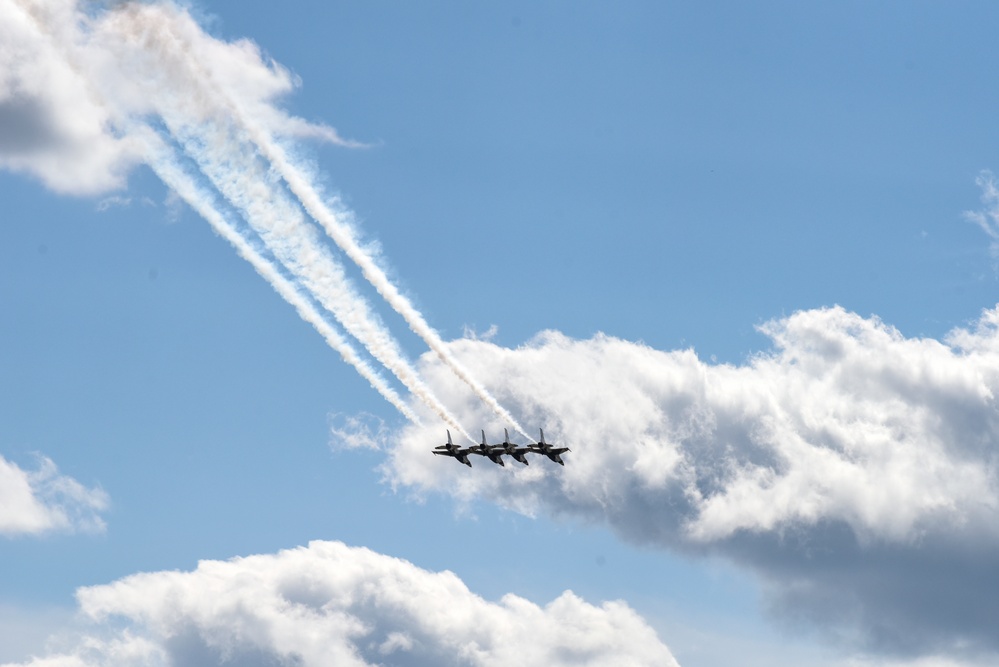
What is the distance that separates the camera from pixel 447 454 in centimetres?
Result: 15425

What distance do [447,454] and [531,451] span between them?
364 inches

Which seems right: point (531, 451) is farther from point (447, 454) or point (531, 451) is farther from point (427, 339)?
point (427, 339)

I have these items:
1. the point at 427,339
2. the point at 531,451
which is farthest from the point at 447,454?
the point at 427,339

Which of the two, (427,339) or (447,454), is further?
(447,454)

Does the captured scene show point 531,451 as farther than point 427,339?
Yes

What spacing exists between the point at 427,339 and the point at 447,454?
32178 millimetres

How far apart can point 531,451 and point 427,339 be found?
36.3m

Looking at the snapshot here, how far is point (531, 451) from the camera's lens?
516 ft

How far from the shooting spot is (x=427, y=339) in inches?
4897
